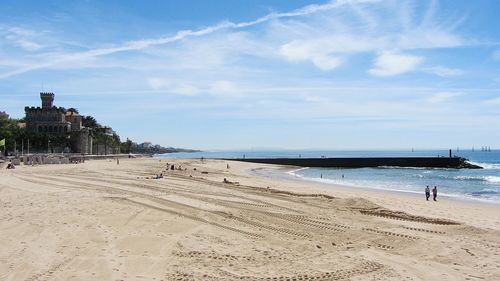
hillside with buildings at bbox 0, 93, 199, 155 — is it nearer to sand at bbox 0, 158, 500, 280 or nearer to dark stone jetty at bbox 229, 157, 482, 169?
dark stone jetty at bbox 229, 157, 482, 169

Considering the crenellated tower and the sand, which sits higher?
the crenellated tower

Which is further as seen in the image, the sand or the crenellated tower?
the crenellated tower

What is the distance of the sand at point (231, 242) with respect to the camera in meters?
9.26

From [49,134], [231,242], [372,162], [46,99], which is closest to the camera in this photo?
[231,242]

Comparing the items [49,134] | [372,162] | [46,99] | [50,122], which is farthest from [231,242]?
[46,99]

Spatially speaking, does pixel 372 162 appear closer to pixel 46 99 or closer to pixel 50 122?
pixel 50 122

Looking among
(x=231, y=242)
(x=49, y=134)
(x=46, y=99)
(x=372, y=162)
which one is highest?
(x=46, y=99)

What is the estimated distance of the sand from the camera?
9.26 meters

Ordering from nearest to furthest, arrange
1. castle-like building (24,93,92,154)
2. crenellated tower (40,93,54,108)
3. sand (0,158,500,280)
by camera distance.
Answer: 1. sand (0,158,500,280)
2. castle-like building (24,93,92,154)
3. crenellated tower (40,93,54,108)

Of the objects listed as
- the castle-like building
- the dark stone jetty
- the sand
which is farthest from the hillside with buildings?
the sand

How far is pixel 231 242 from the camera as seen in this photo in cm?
1184

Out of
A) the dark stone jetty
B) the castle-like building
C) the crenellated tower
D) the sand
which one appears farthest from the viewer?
the crenellated tower

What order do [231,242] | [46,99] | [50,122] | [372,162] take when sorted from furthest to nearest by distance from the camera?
[46,99] → [50,122] → [372,162] → [231,242]

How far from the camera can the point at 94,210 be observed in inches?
637
